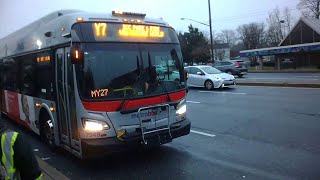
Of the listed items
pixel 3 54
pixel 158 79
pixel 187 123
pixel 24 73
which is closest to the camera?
pixel 158 79

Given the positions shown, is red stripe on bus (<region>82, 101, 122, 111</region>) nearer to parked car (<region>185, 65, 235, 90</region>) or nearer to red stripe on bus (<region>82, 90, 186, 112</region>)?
red stripe on bus (<region>82, 90, 186, 112</region>)

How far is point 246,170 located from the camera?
645 cm

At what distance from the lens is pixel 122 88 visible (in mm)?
6684

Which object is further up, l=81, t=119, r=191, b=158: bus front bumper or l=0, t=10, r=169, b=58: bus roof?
l=0, t=10, r=169, b=58: bus roof

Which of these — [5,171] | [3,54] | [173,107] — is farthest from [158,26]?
[3,54]

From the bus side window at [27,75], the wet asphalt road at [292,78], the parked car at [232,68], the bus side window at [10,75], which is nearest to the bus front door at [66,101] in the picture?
the bus side window at [27,75]

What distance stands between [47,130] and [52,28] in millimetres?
2340

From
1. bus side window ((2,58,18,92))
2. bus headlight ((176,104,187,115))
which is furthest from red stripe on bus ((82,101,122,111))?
bus side window ((2,58,18,92))

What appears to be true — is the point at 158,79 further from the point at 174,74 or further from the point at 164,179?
the point at 164,179

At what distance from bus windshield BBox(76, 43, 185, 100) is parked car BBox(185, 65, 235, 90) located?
14.5 metres

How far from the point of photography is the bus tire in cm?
805

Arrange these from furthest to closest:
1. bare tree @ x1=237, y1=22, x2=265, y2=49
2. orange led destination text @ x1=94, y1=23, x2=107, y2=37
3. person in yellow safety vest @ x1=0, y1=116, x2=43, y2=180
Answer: bare tree @ x1=237, y1=22, x2=265, y2=49
orange led destination text @ x1=94, y1=23, x2=107, y2=37
person in yellow safety vest @ x1=0, y1=116, x2=43, y2=180

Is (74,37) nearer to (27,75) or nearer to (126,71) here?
(126,71)

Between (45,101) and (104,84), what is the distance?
224cm
